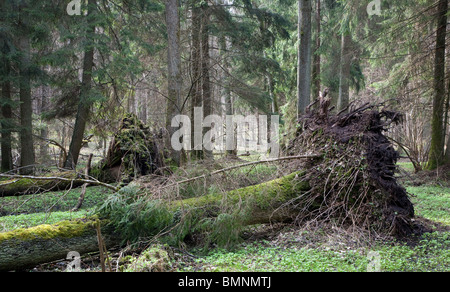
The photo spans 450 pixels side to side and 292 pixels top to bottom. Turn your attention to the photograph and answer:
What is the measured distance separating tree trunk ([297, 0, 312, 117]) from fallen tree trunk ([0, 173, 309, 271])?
4289 millimetres

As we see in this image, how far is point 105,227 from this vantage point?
4.44 meters

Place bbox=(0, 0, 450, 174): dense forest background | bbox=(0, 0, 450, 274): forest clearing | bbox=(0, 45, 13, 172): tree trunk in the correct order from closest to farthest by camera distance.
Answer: bbox=(0, 0, 450, 274): forest clearing, bbox=(0, 0, 450, 174): dense forest background, bbox=(0, 45, 13, 172): tree trunk

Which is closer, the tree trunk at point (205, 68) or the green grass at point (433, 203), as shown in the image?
the green grass at point (433, 203)

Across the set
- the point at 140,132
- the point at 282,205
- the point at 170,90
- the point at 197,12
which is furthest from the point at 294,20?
the point at 282,205

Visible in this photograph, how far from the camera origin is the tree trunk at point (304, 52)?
900 cm

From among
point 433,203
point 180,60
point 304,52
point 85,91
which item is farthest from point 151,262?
point 85,91

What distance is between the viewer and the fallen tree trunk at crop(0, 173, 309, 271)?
378cm

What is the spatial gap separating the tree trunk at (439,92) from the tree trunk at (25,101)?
13.1 meters

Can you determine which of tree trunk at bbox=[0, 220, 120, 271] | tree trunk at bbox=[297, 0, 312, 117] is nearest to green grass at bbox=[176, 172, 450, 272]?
tree trunk at bbox=[0, 220, 120, 271]

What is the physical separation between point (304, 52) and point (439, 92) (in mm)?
4418

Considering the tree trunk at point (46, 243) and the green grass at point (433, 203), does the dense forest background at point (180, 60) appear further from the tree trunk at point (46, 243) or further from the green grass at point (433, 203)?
the tree trunk at point (46, 243)

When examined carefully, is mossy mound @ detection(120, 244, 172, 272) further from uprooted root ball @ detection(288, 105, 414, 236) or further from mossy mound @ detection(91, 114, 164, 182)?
mossy mound @ detection(91, 114, 164, 182)

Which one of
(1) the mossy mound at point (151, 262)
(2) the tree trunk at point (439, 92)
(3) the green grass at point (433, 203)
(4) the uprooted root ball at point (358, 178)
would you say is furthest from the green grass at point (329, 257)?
(2) the tree trunk at point (439, 92)

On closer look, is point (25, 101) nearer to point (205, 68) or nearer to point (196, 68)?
point (196, 68)
